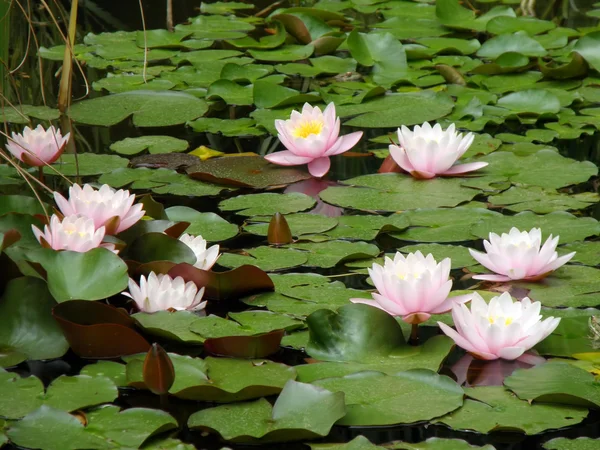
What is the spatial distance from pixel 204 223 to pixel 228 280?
18.2 inches

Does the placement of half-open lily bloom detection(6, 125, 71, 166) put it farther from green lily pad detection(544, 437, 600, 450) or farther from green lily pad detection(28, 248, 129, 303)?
green lily pad detection(544, 437, 600, 450)

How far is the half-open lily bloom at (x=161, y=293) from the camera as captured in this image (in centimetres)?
183

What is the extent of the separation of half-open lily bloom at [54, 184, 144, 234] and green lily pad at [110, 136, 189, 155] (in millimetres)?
980

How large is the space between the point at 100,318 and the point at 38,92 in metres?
2.22

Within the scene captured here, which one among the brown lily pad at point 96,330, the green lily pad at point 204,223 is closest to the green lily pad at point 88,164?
the green lily pad at point 204,223

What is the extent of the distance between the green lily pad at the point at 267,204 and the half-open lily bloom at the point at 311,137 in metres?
0.24

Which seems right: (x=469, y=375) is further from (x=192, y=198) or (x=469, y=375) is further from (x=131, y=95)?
(x=131, y=95)

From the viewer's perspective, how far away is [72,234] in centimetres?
187

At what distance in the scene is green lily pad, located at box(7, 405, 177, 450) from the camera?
1.41 m

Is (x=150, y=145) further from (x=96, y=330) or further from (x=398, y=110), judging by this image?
(x=96, y=330)

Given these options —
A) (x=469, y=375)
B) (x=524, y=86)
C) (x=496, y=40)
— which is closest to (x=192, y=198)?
(x=469, y=375)

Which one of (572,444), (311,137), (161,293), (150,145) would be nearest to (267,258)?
(161,293)

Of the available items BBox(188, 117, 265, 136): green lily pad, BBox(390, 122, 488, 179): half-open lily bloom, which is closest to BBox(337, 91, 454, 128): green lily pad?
BBox(188, 117, 265, 136): green lily pad

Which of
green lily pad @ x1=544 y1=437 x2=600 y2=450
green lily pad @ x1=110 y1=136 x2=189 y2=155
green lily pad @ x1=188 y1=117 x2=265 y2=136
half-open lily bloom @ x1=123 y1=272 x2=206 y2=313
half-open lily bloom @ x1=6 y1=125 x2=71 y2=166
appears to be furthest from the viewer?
green lily pad @ x1=188 y1=117 x2=265 y2=136
